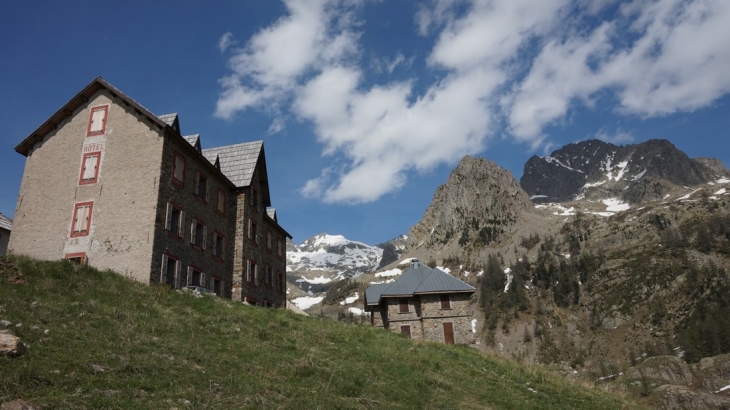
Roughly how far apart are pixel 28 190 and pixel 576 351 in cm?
13295

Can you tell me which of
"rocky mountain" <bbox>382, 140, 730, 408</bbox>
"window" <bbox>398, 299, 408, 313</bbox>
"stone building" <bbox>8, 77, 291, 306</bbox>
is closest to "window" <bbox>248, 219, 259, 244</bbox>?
"stone building" <bbox>8, 77, 291, 306</bbox>

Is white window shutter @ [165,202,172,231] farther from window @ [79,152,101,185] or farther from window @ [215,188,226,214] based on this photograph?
window @ [215,188,226,214]

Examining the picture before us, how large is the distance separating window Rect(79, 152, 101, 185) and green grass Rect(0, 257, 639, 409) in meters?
9.48

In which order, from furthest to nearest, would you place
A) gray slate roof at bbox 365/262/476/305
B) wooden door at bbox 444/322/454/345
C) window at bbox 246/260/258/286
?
1. gray slate roof at bbox 365/262/476/305
2. wooden door at bbox 444/322/454/345
3. window at bbox 246/260/258/286

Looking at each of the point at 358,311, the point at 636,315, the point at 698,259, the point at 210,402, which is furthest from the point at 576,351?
the point at 210,402

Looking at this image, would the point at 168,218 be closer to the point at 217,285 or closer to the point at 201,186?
the point at 201,186

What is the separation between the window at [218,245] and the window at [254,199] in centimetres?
425

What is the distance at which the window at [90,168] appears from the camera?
2939 centimetres

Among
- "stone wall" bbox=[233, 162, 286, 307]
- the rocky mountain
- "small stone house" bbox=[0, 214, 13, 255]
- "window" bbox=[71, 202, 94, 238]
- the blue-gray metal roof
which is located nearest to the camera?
"window" bbox=[71, 202, 94, 238]

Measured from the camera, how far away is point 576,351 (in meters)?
132

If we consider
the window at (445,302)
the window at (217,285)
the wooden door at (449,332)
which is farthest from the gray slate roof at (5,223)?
the wooden door at (449,332)

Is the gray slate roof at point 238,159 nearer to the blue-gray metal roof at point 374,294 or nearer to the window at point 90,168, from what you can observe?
the window at point 90,168

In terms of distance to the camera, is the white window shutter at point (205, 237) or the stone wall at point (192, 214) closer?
the stone wall at point (192, 214)

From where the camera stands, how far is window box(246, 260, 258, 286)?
37.3 metres
